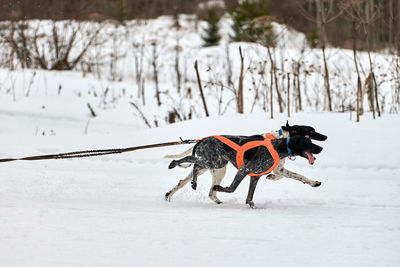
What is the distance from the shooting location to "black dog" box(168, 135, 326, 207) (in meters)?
2.68

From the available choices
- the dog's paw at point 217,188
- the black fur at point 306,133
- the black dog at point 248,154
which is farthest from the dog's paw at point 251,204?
the black fur at point 306,133

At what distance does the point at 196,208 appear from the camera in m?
3.17

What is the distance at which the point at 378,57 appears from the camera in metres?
12.3

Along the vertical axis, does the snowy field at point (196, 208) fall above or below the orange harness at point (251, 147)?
below

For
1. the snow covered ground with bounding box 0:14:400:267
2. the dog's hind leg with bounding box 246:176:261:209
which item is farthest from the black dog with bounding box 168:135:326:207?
the snow covered ground with bounding box 0:14:400:267

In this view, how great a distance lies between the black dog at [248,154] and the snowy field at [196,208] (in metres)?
0.30

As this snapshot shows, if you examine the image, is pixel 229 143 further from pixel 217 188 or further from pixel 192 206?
pixel 192 206

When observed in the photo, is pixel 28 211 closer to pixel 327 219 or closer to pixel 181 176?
pixel 181 176

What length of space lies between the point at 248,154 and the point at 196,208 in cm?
61

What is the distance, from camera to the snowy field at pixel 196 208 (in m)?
2.31

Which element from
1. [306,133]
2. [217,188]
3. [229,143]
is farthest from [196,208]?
[306,133]

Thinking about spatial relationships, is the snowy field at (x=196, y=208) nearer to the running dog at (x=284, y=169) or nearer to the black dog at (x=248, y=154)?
the running dog at (x=284, y=169)

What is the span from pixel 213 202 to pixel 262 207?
39cm

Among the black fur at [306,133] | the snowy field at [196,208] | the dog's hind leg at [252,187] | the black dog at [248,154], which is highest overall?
the black fur at [306,133]
